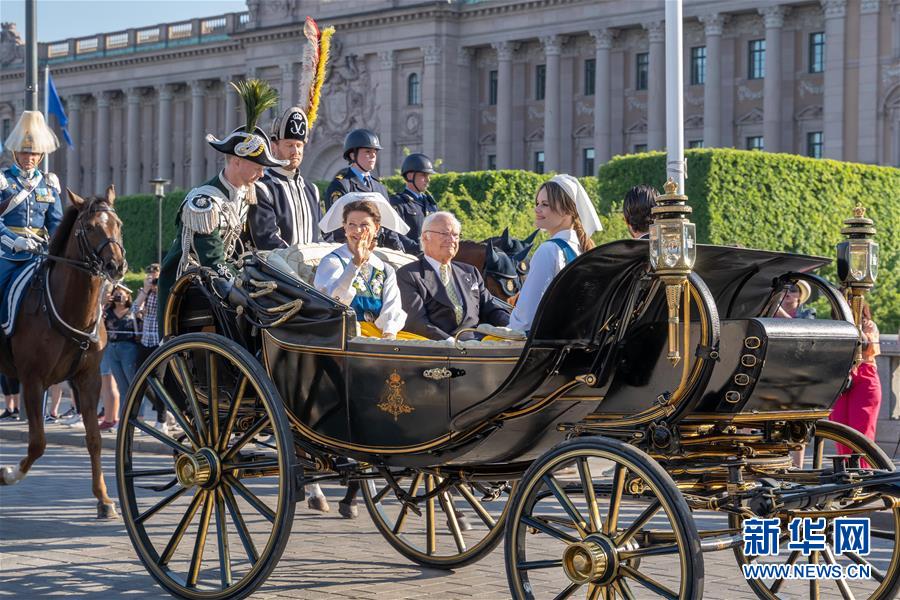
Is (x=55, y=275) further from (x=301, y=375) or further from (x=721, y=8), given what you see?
(x=721, y=8)

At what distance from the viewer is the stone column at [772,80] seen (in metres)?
55.4

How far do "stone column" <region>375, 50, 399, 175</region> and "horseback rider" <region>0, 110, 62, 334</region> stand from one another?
5477 cm

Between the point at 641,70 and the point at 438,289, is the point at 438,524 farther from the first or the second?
the point at 641,70

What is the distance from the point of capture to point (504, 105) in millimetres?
65500

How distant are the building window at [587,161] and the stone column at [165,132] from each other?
27.8 meters

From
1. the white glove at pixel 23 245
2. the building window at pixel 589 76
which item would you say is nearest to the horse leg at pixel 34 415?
the white glove at pixel 23 245

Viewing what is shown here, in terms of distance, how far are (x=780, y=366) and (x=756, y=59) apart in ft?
178

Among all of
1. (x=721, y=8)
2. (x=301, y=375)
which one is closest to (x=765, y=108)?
(x=721, y=8)

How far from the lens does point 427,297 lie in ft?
25.8

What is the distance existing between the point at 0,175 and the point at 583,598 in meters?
6.02

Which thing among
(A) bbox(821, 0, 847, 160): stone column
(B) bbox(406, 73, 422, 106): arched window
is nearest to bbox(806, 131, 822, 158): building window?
(A) bbox(821, 0, 847, 160): stone column

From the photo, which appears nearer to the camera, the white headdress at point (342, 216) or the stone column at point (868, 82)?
the white headdress at point (342, 216)

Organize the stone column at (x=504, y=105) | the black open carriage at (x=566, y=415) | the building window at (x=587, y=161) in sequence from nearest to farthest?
the black open carriage at (x=566, y=415)
the building window at (x=587, y=161)
the stone column at (x=504, y=105)

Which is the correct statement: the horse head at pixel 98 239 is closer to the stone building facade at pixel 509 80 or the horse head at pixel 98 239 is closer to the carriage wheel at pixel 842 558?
the carriage wheel at pixel 842 558
